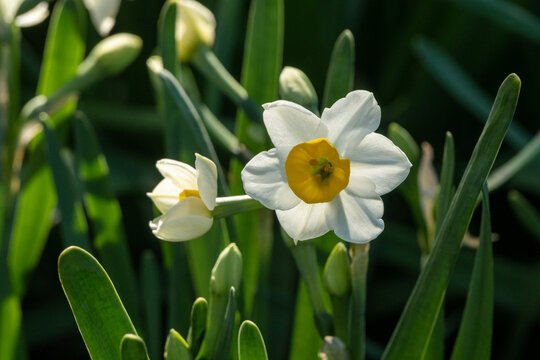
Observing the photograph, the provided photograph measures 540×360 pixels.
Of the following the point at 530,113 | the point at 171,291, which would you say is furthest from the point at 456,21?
the point at 171,291

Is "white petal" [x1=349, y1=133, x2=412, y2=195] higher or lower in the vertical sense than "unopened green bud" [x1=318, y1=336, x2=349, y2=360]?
higher

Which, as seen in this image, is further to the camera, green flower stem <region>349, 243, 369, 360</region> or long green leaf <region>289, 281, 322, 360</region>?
long green leaf <region>289, 281, 322, 360</region>

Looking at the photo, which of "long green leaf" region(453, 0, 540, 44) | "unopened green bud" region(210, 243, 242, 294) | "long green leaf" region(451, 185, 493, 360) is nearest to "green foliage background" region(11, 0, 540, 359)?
"long green leaf" region(453, 0, 540, 44)

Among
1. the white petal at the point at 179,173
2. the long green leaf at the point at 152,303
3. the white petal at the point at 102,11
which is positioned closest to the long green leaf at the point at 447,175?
the white petal at the point at 179,173

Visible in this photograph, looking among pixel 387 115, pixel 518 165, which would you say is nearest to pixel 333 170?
pixel 518 165

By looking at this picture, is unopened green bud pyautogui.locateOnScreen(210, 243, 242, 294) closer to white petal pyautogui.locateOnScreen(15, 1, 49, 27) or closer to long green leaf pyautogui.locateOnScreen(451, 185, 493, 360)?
long green leaf pyautogui.locateOnScreen(451, 185, 493, 360)

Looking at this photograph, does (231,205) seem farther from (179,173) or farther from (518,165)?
Result: (518,165)

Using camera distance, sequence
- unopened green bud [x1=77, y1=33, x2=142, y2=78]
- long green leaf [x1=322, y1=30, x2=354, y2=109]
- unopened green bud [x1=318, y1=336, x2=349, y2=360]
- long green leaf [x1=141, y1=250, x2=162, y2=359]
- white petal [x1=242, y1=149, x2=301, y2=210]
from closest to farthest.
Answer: white petal [x1=242, y1=149, x2=301, y2=210]
unopened green bud [x1=318, y1=336, x2=349, y2=360]
long green leaf [x1=322, y1=30, x2=354, y2=109]
long green leaf [x1=141, y1=250, x2=162, y2=359]
unopened green bud [x1=77, y1=33, x2=142, y2=78]
